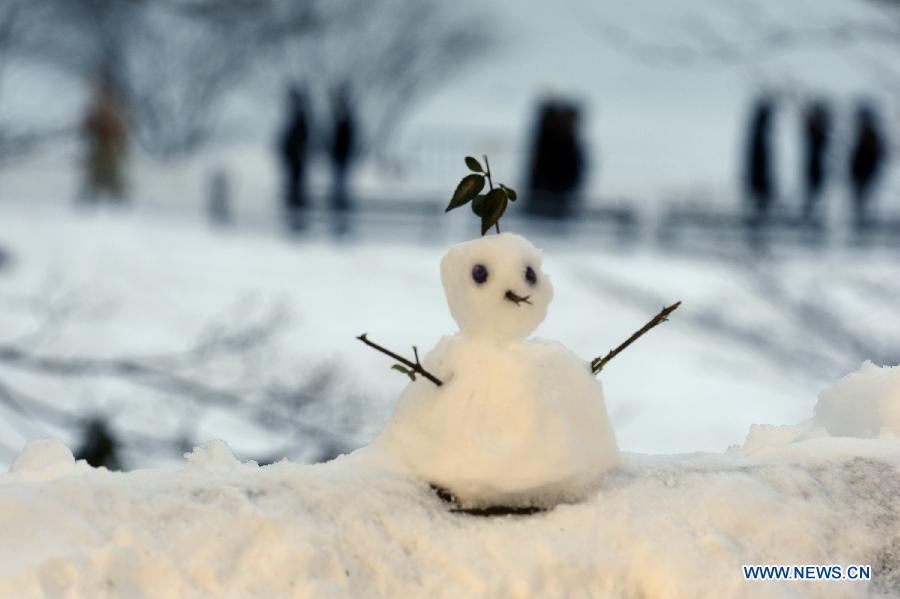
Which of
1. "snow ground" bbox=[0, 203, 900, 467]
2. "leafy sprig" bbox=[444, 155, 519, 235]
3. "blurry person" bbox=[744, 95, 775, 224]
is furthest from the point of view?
"blurry person" bbox=[744, 95, 775, 224]

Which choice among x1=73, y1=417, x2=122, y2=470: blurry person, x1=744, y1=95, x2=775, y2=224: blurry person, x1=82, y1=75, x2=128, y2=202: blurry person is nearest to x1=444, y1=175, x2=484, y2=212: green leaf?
x1=73, y1=417, x2=122, y2=470: blurry person

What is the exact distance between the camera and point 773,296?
573cm

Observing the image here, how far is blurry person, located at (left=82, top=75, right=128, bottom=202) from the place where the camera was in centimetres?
1855

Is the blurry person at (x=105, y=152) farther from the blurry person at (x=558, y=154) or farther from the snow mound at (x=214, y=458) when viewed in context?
the snow mound at (x=214, y=458)

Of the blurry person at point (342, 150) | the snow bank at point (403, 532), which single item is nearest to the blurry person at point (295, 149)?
the blurry person at point (342, 150)

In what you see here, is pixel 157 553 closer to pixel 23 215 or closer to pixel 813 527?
pixel 813 527

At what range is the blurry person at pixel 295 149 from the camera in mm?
19797

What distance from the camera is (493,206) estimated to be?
169 cm

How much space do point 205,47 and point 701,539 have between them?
88.9 feet

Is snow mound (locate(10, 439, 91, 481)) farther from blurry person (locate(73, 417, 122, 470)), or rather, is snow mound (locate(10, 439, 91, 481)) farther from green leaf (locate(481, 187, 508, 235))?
blurry person (locate(73, 417, 122, 470))

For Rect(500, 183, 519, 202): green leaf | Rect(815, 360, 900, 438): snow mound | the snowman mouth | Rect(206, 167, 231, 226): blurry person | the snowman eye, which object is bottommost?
Rect(206, 167, 231, 226): blurry person

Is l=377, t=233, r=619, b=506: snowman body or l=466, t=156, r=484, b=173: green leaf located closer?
l=377, t=233, r=619, b=506: snowman body

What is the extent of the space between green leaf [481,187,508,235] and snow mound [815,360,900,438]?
607 millimetres

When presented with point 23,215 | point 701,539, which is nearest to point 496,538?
point 701,539
